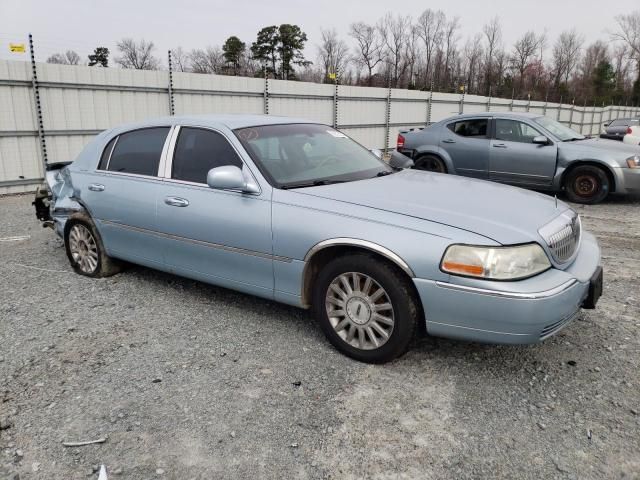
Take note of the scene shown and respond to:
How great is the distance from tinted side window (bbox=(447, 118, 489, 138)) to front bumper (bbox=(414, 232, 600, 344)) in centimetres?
703

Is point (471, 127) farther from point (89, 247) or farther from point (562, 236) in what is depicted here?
point (89, 247)

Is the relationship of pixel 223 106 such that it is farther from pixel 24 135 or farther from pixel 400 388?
pixel 400 388

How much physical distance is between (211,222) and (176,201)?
0.43 metres

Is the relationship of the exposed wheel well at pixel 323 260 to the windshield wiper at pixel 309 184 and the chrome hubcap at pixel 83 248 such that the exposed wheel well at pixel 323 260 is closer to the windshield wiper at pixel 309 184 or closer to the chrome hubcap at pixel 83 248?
the windshield wiper at pixel 309 184

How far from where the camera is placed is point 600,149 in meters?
8.57

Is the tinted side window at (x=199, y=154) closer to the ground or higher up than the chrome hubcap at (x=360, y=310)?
higher up

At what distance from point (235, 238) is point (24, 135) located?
27.1 ft

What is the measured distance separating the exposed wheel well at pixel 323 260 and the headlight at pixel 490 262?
32 cm

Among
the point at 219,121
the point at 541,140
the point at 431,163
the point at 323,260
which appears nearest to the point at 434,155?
the point at 431,163

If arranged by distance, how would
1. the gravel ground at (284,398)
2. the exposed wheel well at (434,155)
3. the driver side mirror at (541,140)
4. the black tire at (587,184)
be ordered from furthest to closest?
the exposed wheel well at (434,155)
the driver side mirror at (541,140)
the black tire at (587,184)
the gravel ground at (284,398)

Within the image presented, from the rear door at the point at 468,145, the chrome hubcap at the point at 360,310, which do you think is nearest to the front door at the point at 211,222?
the chrome hubcap at the point at 360,310

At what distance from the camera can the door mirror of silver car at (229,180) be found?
11.4ft

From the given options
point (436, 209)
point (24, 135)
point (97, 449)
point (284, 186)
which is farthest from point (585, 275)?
point (24, 135)

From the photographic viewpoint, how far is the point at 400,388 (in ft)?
9.83
